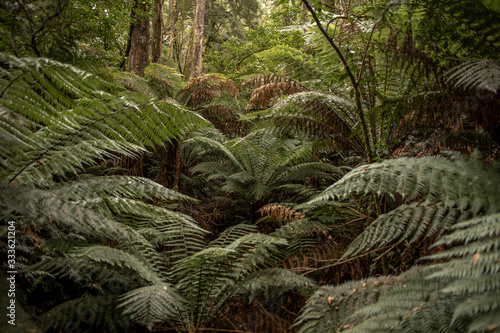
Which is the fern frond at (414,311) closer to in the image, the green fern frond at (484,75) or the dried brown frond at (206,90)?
the green fern frond at (484,75)

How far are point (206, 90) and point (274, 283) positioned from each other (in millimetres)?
3370

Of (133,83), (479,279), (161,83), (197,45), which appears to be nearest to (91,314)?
(479,279)

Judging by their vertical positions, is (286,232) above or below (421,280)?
below

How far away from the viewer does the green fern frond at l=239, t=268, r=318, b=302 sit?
4.44 ft

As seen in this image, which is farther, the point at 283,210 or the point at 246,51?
the point at 246,51

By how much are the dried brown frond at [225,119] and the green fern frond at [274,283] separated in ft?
9.39

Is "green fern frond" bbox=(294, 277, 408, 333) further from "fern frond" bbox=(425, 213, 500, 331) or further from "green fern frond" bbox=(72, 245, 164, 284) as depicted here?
"green fern frond" bbox=(72, 245, 164, 284)

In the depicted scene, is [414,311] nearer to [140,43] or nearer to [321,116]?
[321,116]

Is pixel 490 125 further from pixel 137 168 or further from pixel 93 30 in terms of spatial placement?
pixel 93 30

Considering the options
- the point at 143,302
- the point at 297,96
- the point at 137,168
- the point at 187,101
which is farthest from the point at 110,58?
the point at 143,302

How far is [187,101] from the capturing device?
4.32 meters

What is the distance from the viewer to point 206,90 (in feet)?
13.9

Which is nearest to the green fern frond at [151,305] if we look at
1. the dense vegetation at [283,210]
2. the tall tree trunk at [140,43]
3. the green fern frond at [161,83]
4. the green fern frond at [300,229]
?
the dense vegetation at [283,210]

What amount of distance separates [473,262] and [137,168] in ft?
10.8
